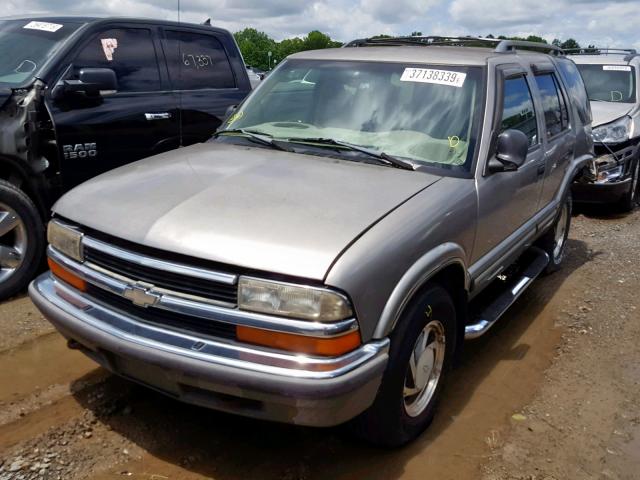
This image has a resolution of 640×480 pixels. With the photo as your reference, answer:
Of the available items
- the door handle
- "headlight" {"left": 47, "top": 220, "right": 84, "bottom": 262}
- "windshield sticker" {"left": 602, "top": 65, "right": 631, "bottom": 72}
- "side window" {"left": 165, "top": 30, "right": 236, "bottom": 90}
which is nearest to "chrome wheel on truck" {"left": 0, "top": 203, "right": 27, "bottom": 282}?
the door handle

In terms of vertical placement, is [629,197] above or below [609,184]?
below

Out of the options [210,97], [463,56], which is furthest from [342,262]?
[210,97]

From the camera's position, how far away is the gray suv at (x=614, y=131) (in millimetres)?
8266

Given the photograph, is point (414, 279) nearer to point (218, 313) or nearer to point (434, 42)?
point (218, 313)

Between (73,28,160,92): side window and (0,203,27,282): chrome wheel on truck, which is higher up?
(73,28,160,92): side window

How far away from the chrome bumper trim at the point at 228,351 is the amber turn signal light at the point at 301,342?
0.08ft

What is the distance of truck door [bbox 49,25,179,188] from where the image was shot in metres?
4.93

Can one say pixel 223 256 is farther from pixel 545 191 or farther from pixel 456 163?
pixel 545 191

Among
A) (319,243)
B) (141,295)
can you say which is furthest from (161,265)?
(319,243)

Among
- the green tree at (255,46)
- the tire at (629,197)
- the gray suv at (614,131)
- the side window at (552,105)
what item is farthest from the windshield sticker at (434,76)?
the green tree at (255,46)

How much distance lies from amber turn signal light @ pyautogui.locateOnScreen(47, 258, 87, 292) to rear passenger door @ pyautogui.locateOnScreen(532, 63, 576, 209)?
3.34 metres

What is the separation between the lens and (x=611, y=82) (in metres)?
9.82

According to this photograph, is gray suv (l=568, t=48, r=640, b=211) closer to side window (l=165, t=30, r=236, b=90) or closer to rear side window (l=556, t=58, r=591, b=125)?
rear side window (l=556, t=58, r=591, b=125)

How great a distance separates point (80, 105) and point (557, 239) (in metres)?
4.41
